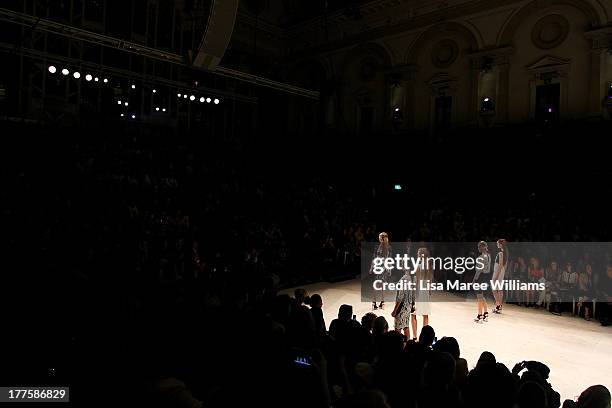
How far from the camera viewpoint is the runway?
20.2ft

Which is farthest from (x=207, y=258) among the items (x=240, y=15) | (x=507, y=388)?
(x=240, y=15)

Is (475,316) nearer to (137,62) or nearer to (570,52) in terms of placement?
(570,52)

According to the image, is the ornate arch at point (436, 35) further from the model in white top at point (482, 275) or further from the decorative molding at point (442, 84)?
the model in white top at point (482, 275)

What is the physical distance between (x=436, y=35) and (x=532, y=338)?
15794mm

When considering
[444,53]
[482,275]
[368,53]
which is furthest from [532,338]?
[368,53]

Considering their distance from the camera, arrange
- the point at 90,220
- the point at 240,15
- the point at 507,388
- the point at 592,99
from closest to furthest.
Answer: the point at 507,388, the point at 90,220, the point at 592,99, the point at 240,15

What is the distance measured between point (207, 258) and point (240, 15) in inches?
726

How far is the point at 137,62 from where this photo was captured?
71.8 feet

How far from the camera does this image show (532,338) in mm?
7777

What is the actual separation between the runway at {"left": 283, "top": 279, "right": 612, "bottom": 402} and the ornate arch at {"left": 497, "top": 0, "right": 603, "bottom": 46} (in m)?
11.9

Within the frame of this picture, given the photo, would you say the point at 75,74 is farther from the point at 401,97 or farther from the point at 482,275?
the point at 482,275

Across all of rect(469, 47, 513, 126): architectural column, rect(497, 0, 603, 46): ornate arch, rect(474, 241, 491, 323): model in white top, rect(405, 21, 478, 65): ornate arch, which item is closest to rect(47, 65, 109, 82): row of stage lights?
rect(405, 21, 478, 65): ornate arch

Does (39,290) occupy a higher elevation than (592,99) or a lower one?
lower

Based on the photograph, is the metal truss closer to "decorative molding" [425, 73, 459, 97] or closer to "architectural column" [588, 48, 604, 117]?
"decorative molding" [425, 73, 459, 97]
